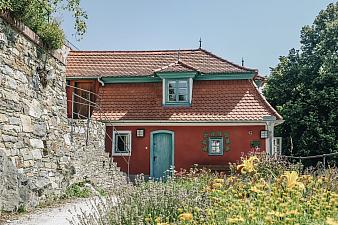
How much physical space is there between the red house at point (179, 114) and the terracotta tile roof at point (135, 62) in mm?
154

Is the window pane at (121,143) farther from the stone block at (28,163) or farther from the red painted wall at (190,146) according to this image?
the stone block at (28,163)

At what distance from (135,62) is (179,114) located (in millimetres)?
4436

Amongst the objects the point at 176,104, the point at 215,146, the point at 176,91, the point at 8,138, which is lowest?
the point at 215,146

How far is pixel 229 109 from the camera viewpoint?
19547 mm

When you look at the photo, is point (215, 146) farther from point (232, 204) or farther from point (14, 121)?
point (232, 204)

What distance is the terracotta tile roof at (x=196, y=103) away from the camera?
1938cm

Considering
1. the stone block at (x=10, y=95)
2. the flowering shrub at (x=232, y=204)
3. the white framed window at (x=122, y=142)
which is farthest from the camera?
the white framed window at (x=122, y=142)

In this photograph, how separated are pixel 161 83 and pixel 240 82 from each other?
11.8 ft

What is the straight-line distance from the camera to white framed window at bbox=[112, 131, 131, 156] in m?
20.0

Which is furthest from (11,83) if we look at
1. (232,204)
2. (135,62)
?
(135,62)

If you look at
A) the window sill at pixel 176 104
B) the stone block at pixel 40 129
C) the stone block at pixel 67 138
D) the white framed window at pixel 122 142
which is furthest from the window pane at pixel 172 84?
the stone block at pixel 40 129

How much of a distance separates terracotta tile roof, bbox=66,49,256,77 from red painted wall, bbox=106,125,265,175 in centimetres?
270

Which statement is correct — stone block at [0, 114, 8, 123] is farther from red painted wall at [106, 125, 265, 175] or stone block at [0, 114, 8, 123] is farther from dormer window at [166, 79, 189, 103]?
dormer window at [166, 79, 189, 103]

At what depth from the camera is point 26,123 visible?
30.5ft
